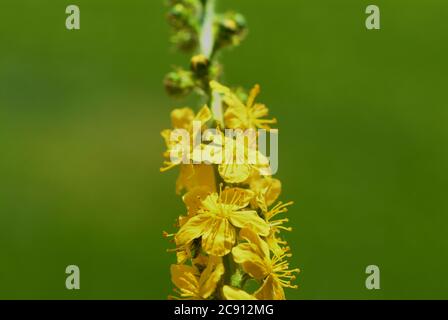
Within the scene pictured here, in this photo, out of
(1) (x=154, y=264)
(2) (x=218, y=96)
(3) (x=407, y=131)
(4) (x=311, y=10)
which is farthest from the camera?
(4) (x=311, y=10)

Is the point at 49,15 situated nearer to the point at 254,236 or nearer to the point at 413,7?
the point at 413,7

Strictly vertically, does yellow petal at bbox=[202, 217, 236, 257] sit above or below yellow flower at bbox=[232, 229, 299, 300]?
above

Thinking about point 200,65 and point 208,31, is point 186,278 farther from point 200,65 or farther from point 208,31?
point 208,31

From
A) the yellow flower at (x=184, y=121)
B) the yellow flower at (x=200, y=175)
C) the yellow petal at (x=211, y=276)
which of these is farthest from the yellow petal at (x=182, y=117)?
the yellow petal at (x=211, y=276)

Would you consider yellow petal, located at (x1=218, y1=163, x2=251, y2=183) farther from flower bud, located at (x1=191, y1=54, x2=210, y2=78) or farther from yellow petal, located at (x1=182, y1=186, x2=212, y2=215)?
flower bud, located at (x1=191, y1=54, x2=210, y2=78)

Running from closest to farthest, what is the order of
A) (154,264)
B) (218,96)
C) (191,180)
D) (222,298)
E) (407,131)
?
1. (222,298)
2. (191,180)
3. (218,96)
4. (154,264)
5. (407,131)

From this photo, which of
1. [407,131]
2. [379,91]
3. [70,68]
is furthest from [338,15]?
[70,68]

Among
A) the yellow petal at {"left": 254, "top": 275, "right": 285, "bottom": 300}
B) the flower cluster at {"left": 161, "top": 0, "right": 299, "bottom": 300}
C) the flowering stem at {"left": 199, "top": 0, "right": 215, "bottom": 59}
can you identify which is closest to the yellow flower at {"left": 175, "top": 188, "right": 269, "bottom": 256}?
the flower cluster at {"left": 161, "top": 0, "right": 299, "bottom": 300}
